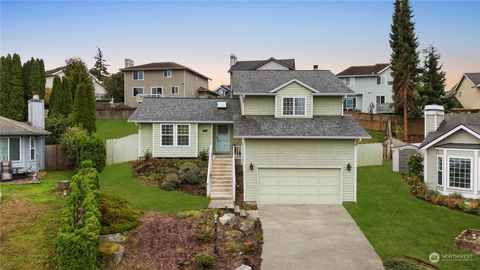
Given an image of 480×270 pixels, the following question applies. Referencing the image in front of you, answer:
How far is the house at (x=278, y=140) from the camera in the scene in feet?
66.3

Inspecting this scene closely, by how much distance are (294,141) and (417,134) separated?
74.7 feet

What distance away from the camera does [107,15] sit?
20.4 meters

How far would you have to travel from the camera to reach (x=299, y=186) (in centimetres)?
2031

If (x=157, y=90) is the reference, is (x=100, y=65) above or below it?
above

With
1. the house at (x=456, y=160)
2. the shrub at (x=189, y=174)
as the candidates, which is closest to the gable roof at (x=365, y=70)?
the house at (x=456, y=160)

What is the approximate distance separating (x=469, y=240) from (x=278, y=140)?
31.9 ft

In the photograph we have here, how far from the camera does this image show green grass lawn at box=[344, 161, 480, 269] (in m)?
13.8

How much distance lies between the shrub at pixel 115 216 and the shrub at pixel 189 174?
691 cm

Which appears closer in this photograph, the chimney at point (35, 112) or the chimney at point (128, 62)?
the chimney at point (35, 112)

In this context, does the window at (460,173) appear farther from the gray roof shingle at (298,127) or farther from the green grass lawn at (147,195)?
the green grass lawn at (147,195)

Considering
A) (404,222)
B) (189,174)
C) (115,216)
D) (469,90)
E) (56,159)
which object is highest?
(469,90)

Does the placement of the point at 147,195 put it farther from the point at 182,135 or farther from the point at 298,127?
the point at 298,127

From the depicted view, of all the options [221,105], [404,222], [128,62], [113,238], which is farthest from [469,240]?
[128,62]

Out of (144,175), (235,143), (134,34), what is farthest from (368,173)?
(134,34)
